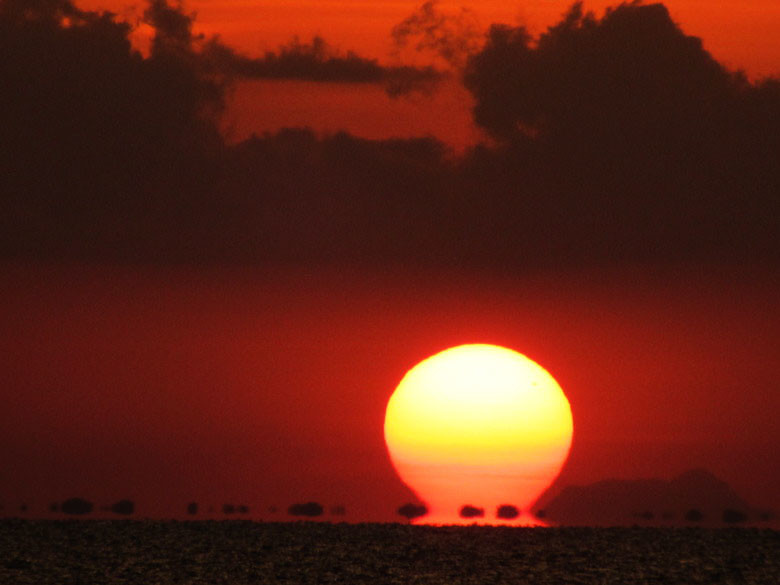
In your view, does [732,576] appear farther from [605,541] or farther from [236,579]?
[236,579]

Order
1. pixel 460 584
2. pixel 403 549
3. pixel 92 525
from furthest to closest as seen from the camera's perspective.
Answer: pixel 92 525, pixel 403 549, pixel 460 584

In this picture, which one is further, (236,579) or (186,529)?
(186,529)

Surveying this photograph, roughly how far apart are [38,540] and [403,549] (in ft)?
24.4

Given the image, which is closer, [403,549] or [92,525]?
[403,549]

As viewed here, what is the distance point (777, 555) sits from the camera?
26562 mm

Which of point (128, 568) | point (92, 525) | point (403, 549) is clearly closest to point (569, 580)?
point (403, 549)

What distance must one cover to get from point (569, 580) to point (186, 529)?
8.56m

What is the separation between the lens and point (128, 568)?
24.2 meters

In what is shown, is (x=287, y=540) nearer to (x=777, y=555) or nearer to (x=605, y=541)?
(x=605, y=541)

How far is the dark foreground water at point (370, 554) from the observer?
24031 millimetres

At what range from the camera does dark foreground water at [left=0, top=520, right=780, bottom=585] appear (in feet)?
78.8

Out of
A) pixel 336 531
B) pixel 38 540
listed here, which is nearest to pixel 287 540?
pixel 336 531

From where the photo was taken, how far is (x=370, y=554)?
25812 mm

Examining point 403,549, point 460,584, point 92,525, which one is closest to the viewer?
point 460,584
